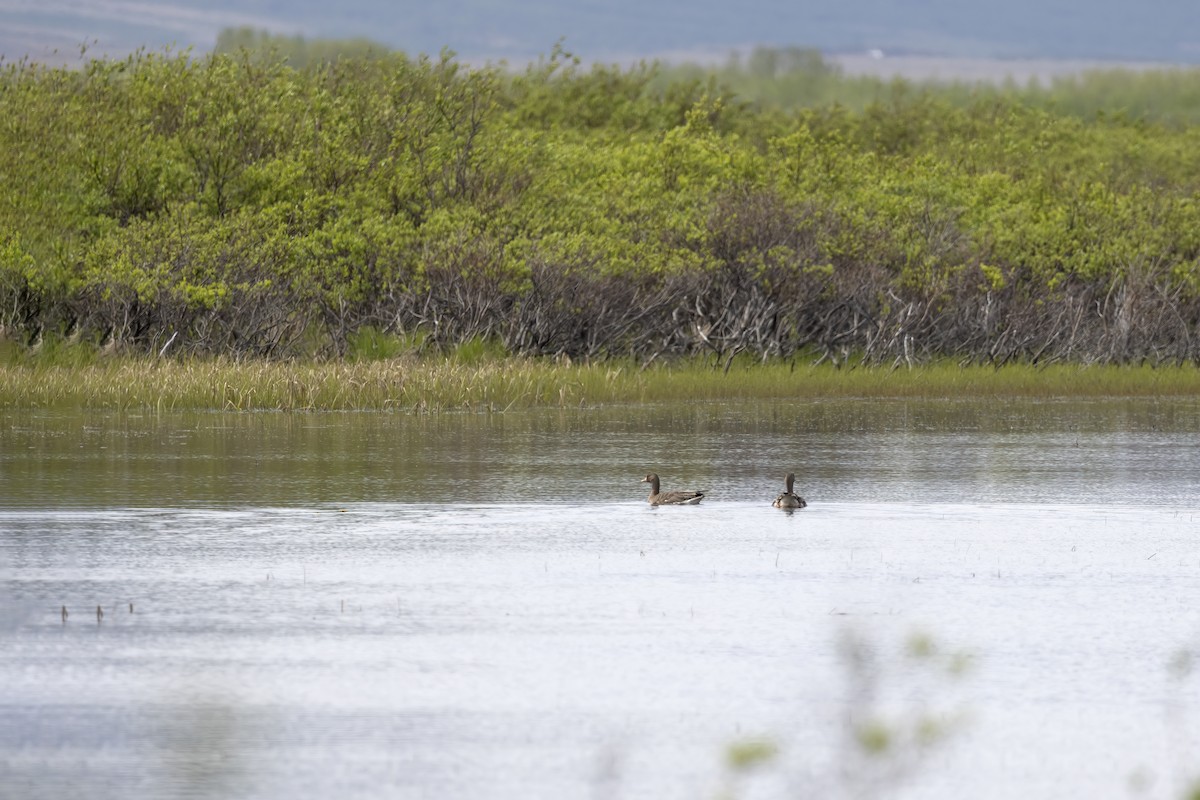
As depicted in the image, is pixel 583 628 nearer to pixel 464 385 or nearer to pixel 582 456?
pixel 582 456

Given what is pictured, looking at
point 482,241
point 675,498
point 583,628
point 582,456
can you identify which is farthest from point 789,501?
point 482,241

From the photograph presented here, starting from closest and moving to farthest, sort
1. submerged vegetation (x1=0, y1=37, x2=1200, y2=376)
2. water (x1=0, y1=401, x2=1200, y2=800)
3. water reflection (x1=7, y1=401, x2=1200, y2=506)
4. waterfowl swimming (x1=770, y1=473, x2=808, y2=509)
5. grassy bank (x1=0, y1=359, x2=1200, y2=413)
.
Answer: water (x1=0, y1=401, x2=1200, y2=800) → waterfowl swimming (x1=770, y1=473, x2=808, y2=509) → water reflection (x1=7, y1=401, x2=1200, y2=506) → grassy bank (x1=0, y1=359, x2=1200, y2=413) → submerged vegetation (x1=0, y1=37, x2=1200, y2=376)

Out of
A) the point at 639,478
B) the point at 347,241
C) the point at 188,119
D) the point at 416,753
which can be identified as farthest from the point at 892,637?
the point at 188,119

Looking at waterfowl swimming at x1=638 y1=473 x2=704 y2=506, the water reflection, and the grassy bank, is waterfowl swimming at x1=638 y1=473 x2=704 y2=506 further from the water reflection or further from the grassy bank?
the grassy bank

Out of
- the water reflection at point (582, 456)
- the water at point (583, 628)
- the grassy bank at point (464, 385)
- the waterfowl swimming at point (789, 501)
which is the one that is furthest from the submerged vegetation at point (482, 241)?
the waterfowl swimming at point (789, 501)

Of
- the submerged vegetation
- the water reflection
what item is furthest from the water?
the submerged vegetation

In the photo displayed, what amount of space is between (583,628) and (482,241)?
3147 centimetres

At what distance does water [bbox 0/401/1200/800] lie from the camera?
8.61m

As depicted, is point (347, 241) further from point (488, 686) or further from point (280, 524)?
point (488, 686)

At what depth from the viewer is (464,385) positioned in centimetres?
3347

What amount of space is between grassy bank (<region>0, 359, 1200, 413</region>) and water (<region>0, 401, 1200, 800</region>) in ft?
29.3

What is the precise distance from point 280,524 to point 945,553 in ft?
18.2

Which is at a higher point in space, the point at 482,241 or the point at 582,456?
the point at 482,241

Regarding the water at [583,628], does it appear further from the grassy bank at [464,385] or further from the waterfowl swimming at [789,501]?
the grassy bank at [464,385]
